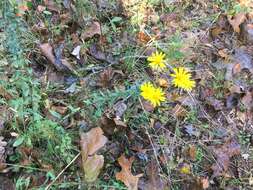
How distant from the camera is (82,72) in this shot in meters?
2.66

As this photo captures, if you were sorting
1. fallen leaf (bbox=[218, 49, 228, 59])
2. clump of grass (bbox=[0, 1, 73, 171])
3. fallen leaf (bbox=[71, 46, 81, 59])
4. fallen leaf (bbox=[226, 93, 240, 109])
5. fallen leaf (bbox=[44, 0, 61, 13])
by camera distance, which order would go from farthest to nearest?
fallen leaf (bbox=[218, 49, 228, 59]) < fallen leaf (bbox=[44, 0, 61, 13]) < fallen leaf (bbox=[226, 93, 240, 109]) < fallen leaf (bbox=[71, 46, 81, 59]) < clump of grass (bbox=[0, 1, 73, 171])

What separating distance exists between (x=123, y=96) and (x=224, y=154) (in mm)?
701

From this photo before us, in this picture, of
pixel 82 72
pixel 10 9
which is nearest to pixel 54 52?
pixel 82 72

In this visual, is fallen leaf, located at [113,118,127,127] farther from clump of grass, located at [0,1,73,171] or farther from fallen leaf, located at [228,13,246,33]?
fallen leaf, located at [228,13,246,33]

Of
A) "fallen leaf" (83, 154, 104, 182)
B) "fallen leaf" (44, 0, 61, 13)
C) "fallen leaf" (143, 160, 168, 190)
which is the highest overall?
"fallen leaf" (44, 0, 61, 13)

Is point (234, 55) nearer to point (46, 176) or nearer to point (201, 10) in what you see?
point (201, 10)

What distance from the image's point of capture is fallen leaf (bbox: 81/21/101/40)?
2830 mm

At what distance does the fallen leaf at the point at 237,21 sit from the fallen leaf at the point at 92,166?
1646 mm

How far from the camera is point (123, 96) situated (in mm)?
2504

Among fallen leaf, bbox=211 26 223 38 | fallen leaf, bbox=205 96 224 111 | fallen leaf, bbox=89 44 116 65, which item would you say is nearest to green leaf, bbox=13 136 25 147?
fallen leaf, bbox=89 44 116 65

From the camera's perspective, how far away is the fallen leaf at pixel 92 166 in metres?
2.15

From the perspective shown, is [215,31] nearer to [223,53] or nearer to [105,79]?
[223,53]

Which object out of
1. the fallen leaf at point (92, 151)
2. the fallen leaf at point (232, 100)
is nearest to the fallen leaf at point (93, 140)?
the fallen leaf at point (92, 151)

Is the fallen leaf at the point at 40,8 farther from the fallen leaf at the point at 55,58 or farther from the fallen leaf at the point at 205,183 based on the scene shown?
the fallen leaf at the point at 205,183
